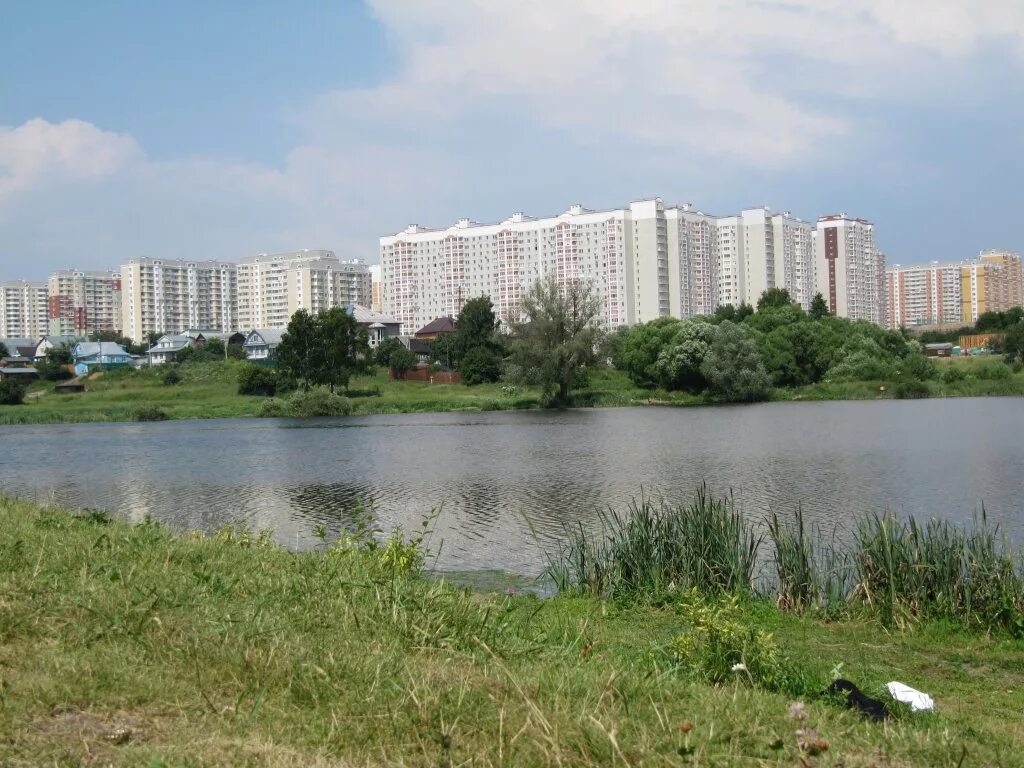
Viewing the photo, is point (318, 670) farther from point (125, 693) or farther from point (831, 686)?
point (831, 686)

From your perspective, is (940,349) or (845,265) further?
(845,265)

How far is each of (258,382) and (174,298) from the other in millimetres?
99316

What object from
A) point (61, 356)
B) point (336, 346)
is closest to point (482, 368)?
point (336, 346)

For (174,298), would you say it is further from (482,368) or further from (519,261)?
(482,368)

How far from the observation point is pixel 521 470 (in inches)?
1148

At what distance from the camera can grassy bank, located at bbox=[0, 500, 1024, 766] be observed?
408 cm

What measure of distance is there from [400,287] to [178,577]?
13900 cm

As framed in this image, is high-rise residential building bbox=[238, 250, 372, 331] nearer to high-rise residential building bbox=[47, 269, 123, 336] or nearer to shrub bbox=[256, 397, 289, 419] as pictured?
high-rise residential building bbox=[47, 269, 123, 336]

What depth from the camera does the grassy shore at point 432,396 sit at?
6788 cm

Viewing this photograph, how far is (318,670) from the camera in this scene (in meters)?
4.86

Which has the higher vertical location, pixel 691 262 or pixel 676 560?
pixel 691 262

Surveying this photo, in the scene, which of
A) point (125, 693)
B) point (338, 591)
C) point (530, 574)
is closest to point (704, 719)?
point (125, 693)

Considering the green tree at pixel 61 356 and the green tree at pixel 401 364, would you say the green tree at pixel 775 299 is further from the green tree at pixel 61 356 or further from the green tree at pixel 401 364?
the green tree at pixel 61 356

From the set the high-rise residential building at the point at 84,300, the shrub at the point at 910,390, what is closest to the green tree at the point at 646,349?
the shrub at the point at 910,390
